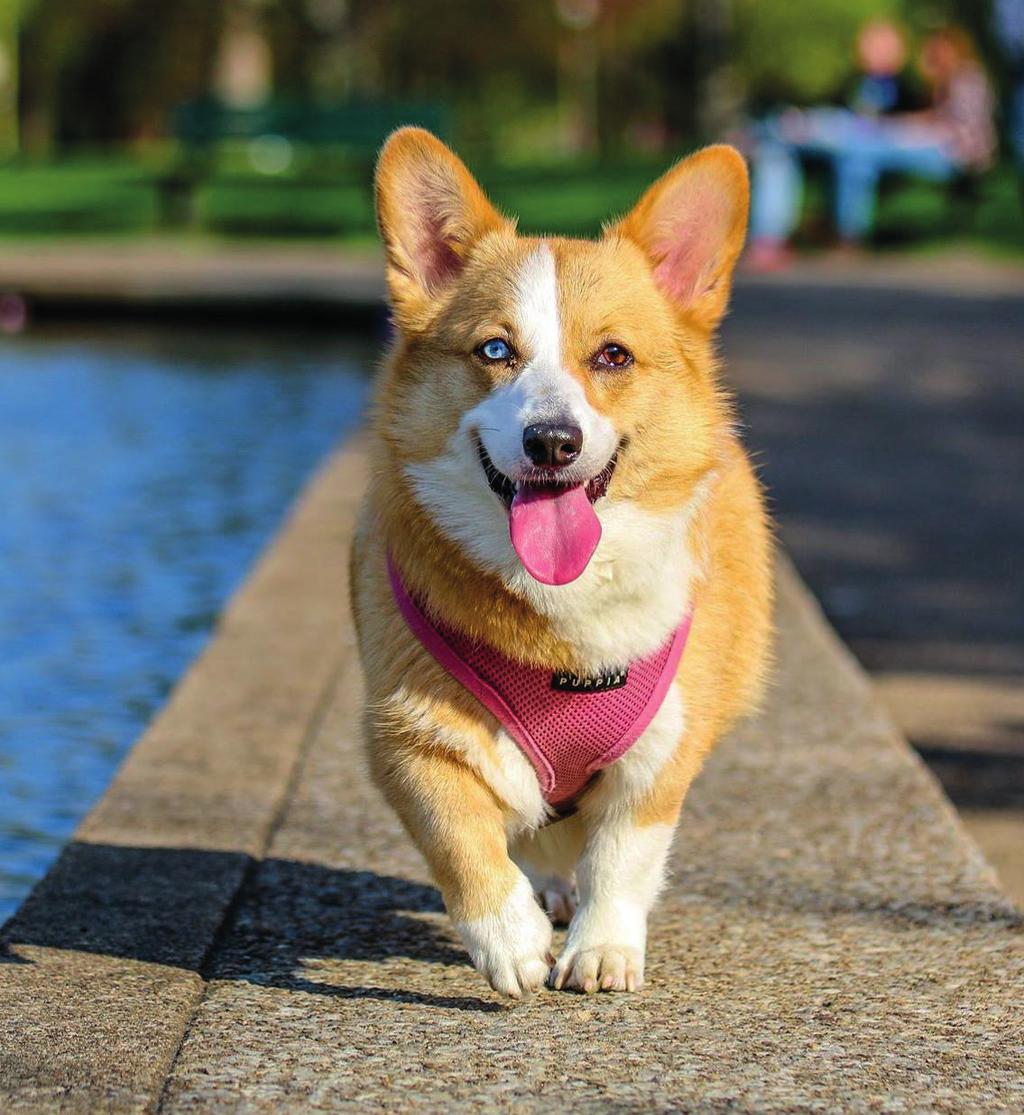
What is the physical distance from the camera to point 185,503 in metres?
10.2

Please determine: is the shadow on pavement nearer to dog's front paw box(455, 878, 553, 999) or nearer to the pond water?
dog's front paw box(455, 878, 553, 999)

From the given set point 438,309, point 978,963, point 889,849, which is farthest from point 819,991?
point 438,309

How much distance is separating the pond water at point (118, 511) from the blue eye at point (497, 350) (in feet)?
6.74

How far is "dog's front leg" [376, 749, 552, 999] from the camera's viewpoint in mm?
3605

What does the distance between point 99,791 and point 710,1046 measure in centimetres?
280

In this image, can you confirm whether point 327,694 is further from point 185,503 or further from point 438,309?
point 185,503

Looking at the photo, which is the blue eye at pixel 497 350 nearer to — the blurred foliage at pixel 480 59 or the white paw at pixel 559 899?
the white paw at pixel 559 899

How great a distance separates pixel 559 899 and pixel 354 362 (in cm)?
1199

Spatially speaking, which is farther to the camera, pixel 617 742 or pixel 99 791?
pixel 99 791

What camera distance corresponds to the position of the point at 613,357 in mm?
3896

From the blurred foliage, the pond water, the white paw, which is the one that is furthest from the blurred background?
the white paw

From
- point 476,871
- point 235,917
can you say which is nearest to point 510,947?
point 476,871

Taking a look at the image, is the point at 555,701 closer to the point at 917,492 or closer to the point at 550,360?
the point at 550,360

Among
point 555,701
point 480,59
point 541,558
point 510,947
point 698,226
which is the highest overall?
point 698,226
